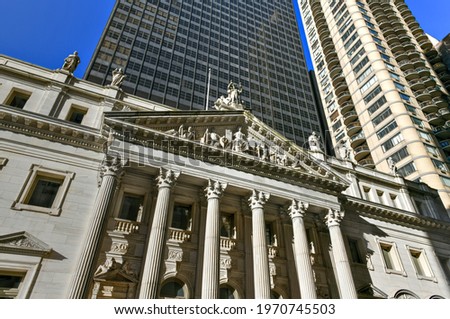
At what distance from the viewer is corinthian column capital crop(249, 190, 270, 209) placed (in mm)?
19531

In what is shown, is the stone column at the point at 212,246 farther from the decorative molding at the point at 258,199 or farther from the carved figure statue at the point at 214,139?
the carved figure statue at the point at 214,139

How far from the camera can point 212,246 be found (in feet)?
53.8

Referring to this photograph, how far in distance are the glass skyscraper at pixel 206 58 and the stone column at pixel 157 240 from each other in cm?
3634

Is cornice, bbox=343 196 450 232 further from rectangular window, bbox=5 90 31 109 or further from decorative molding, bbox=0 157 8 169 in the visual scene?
rectangular window, bbox=5 90 31 109

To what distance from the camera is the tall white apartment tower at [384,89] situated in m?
44.1

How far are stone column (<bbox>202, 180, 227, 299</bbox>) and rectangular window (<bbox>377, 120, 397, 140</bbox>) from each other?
4047 cm

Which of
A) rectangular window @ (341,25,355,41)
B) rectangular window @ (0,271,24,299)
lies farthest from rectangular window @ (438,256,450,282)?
rectangular window @ (341,25,355,41)

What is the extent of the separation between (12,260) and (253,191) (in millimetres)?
14141

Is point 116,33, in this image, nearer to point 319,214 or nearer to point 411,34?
point 319,214

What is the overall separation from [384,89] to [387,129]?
7855mm

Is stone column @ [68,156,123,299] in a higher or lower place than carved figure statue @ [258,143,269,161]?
lower

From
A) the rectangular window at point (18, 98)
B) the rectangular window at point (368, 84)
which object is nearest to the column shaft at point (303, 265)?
the rectangular window at point (18, 98)

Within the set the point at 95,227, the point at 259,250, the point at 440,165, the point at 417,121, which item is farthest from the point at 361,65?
the point at 95,227
